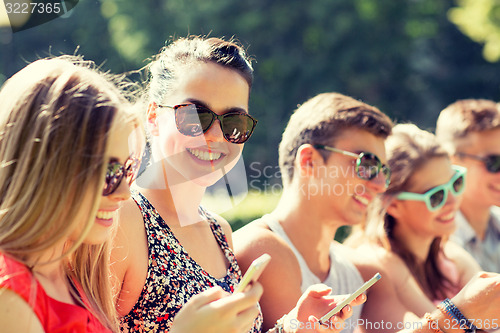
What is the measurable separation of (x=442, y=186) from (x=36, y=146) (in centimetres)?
282

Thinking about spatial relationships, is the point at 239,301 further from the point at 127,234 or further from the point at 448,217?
the point at 448,217

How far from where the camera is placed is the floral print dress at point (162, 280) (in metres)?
2.09

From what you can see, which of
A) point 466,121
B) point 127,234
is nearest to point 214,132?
→ point 127,234

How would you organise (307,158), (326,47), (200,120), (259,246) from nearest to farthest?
(200,120) → (259,246) → (307,158) → (326,47)

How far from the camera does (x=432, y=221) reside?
3.76 m

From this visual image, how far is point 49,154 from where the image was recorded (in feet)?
5.09

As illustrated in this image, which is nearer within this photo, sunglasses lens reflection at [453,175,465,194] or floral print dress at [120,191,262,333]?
floral print dress at [120,191,262,333]

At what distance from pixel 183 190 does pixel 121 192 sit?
720mm

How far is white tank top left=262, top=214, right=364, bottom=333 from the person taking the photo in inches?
121

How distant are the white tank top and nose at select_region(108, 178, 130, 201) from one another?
4.82ft

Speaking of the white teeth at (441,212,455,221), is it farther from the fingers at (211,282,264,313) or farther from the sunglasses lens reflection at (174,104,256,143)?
the fingers at (211,282,264,313)

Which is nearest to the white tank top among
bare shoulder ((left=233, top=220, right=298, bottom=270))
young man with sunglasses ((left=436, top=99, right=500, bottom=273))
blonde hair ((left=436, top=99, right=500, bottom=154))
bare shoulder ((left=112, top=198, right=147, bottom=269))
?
bare shoulder ((left=233, top=220, right=298, bottom=270))

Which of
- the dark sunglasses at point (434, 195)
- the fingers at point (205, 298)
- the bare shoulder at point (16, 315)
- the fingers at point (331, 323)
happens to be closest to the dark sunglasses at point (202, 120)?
the fingers at point (331, 323)

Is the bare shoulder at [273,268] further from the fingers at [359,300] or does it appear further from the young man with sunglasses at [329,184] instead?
the fingers at [359,300]
